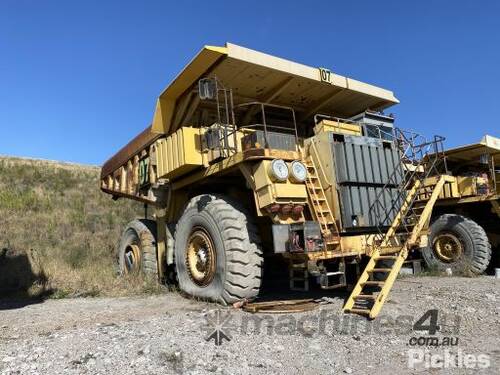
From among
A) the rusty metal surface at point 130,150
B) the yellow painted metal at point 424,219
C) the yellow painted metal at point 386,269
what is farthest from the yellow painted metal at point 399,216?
the rusty metal surface at point 130,150

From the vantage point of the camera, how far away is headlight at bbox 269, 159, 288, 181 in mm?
6016

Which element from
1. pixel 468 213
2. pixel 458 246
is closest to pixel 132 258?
pixel 458 246

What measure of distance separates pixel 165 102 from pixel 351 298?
480cm

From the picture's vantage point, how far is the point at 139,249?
988 cm

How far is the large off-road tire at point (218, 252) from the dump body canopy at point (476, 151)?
6628 mm

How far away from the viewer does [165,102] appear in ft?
27.2

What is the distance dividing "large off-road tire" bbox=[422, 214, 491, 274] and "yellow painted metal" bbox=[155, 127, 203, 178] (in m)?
6.25

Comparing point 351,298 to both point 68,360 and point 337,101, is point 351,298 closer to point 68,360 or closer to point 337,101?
point 68,360

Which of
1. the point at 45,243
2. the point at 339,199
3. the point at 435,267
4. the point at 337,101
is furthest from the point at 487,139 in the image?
the point at 45,243

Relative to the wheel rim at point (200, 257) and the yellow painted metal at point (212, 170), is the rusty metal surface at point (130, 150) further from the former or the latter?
the wheel rim at point (200, 257)

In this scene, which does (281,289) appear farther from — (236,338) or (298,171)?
(236,338)

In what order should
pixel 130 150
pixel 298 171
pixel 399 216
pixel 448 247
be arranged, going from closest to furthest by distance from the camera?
pixel 298 171
pixel 399 216
pixel 448 247
pixel 130 150

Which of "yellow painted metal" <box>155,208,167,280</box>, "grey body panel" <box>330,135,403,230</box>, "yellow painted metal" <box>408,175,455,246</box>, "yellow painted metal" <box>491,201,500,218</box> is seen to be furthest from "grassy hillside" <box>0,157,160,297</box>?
"yellow painted metal" <box>491,201,500,218</box>

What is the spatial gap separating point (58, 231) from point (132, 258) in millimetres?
6736
